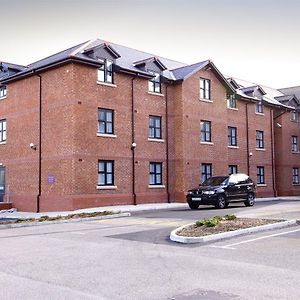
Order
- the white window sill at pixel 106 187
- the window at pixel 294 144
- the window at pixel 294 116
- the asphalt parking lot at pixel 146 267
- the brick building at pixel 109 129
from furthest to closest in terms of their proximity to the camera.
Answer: the window at pixel 294 116, the window at pixel 294 144, the white window sill at pixel 106 187, the brick building at pixel 109 129, the asphalt parking lot at pixel 146 267

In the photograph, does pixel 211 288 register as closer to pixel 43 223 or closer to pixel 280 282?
pixel 280 282

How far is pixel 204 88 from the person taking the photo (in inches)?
1184

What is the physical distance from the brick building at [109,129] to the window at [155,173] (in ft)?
0.21

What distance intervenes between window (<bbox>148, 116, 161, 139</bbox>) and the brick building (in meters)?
0.06

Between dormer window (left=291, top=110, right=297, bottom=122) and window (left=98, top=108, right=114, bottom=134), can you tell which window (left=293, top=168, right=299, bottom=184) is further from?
window (left=98, top=108, right=114, bottom=134)

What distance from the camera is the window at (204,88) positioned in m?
29.9

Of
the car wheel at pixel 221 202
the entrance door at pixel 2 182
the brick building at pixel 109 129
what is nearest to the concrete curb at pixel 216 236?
the car wheel at pixel 221 202

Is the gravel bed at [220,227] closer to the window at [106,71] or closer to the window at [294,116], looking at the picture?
the window at [106,71]

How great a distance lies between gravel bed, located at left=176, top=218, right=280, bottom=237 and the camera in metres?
11.6

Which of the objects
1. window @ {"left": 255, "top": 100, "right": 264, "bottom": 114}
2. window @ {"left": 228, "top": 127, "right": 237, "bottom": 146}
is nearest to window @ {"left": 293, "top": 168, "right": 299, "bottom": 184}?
window @ {"left": 255, "top": 100, "right": 264, "bottom": 114}

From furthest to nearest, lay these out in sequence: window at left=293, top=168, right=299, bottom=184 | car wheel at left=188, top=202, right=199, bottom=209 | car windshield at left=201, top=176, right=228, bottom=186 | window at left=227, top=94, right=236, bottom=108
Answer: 1. window at left=293, top=168, right=299, bottom=184
2. window at left=227, top=94, right=236, bottom=108
3. car windshield at left=201, top=176, right=228, bottom=186
4. car wheel at left=188, top=202, right=199, bottom=209

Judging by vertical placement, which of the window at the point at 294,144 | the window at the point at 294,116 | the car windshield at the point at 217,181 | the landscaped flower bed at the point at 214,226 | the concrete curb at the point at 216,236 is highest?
the window at the point at 294,116

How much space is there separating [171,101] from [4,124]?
10.5 m

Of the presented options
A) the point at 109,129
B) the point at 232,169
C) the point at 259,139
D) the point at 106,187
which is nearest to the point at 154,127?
the point at 109,129
